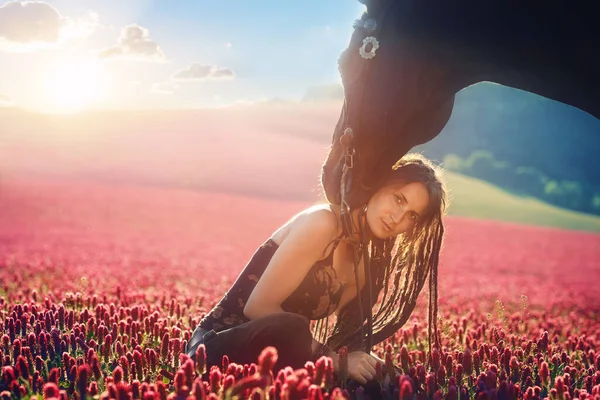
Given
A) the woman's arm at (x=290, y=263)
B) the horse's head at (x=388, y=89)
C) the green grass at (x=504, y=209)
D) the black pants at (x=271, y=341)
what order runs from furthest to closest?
1. the green grass at (x=504, y=209)
2. the woman's arm at (x=290, y=263)
3. the black pants at (x=271, y=341)
4. the horse's head at (x=388, y=89)

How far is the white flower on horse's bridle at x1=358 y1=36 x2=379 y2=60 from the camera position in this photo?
3.37m

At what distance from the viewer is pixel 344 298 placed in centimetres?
470

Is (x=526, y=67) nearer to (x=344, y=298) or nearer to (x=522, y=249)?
(x=344, y=298)

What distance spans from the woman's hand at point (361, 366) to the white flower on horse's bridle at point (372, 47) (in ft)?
5.93

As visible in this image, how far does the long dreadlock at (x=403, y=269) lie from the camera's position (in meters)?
4.38

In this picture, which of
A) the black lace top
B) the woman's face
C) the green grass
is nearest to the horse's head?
the woman's face

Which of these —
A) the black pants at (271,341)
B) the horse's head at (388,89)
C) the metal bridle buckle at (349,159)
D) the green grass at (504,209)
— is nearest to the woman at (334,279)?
the black pants at (271,341)

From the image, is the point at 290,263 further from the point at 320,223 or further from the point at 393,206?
the point at 393,206

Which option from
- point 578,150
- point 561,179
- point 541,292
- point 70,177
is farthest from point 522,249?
point 578,150

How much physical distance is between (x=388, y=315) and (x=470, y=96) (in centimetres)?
8845

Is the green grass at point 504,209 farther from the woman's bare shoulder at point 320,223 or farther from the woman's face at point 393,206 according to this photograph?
the woman's bare shoulder at point 320,223

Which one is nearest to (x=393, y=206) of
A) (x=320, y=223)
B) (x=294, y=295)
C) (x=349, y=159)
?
(x=320, y=223)

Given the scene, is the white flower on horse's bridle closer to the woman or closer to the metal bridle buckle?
the metal bridle buckle

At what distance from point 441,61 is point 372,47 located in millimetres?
389
